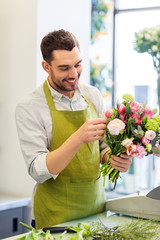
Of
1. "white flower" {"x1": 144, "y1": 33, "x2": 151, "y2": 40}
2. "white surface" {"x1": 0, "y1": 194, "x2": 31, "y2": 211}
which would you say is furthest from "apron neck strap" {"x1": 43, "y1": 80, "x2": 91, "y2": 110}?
"white flower" {"x1": 144, "y1": 33, "x2": 151, "y2": 40}

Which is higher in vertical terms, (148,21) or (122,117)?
(148,21)

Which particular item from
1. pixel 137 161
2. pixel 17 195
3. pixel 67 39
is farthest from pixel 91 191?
pixel 137 161

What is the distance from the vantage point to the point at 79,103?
2.33 m

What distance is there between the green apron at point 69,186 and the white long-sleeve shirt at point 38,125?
0.13 feet

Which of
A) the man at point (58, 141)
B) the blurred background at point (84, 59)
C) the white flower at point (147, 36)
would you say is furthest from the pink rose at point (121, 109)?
the white flower at point (147, 36)

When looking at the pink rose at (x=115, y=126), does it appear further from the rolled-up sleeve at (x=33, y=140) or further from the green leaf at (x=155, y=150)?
the rolled-up sleeve at (x=33, y=140)

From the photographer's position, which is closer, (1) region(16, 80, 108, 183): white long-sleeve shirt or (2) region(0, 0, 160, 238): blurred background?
(1) region(16, 80, 108, 183): white long-sleeve shirt

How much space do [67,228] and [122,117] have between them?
22.4 inches

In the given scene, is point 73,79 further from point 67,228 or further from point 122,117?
point 67,228

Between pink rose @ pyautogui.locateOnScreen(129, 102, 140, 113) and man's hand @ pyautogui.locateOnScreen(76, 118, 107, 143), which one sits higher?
pink rose @ pyautogui.locateOnScreen(129, 102, 140, 113)

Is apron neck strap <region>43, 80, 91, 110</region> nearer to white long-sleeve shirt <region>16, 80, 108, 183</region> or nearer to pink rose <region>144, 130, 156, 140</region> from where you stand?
white long-sleeve shirt <region>16, 80, 108, 183</region>

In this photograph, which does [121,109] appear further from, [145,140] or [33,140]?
[33,140]

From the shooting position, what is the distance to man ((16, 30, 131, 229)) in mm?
2119

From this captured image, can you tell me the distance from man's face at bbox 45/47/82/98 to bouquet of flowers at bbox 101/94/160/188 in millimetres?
327
